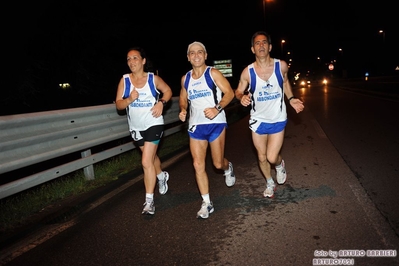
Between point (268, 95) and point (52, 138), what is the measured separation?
3155 mm

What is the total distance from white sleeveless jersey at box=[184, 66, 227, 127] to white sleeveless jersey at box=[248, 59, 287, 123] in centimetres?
55

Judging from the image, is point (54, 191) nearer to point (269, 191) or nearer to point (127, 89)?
point (127, 89)

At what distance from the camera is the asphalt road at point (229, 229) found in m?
3.24

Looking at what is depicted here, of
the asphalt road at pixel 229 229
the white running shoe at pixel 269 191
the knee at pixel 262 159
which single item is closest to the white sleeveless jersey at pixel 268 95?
the knee at pixel 262 159

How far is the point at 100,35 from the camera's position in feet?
80.4

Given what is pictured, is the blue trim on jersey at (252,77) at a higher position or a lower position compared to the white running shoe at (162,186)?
higher

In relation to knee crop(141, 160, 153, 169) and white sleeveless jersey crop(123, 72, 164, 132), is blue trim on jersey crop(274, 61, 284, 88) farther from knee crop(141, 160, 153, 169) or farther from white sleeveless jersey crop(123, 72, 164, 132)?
knee crop(141, 160, 153, 169)

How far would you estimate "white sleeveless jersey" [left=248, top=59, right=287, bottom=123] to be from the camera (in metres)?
4.48

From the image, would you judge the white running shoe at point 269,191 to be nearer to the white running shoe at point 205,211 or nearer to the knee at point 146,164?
the white running shoe at point 205,211

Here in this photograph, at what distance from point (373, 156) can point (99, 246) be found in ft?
17.9

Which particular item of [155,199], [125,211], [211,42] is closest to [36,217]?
[125,211]

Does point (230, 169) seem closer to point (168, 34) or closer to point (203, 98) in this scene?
point (203, 98)

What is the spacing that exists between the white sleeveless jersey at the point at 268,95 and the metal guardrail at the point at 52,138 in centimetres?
288

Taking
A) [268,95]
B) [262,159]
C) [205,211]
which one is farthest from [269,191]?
[268,95]
